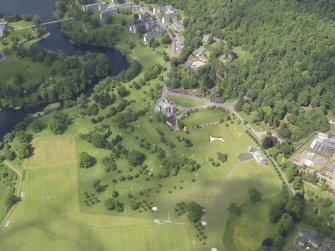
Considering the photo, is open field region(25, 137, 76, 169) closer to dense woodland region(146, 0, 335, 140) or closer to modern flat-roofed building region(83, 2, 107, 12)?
dense woodland region(146, 0, 335, 140)

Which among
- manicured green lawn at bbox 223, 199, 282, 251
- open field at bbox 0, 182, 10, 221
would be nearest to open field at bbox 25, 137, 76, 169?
open field at bbox 0, 182, 10, 221

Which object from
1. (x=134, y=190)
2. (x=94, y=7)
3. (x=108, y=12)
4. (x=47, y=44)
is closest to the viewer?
(x=134, y=190)

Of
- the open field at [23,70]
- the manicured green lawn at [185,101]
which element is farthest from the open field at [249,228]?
the open field at [23,70]

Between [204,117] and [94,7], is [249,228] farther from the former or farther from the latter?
[94,7]

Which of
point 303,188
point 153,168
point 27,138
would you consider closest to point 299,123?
point 303,188

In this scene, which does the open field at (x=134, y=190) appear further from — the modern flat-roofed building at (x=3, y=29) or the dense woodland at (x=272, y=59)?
the modern flat-roofed building at (x=3, y=29)

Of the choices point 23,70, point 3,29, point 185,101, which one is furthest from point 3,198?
point 3,29
